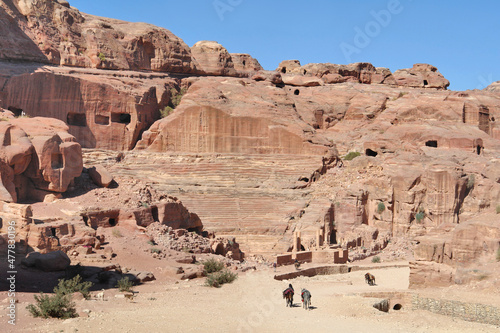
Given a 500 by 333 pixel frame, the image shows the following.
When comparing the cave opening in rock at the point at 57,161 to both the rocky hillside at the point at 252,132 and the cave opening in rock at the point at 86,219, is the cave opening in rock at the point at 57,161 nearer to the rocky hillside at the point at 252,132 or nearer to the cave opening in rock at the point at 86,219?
the rocky hillside at the point at 252,132

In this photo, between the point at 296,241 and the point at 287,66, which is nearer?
the point at 296,241

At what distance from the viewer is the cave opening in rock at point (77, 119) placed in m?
38.4

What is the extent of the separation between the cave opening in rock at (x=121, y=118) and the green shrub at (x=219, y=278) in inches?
895

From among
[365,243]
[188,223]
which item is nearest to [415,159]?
[365,243]

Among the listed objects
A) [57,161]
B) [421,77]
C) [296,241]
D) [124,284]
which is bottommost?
[124,284]

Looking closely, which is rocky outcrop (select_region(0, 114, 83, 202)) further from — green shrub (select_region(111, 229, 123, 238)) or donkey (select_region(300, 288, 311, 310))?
donkey (select_region(300, 288, 311, 310))

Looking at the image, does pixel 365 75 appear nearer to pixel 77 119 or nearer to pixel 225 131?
pixel 225 131

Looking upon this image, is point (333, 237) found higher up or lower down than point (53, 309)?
lower down

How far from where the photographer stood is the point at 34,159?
23.7 metres

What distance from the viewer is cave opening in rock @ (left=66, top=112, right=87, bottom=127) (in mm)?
38406

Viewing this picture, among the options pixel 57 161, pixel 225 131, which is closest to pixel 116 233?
pixel 57 161

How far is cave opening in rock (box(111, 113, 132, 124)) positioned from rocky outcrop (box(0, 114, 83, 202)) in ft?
47.9

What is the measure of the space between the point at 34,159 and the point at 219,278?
1031 centimetres

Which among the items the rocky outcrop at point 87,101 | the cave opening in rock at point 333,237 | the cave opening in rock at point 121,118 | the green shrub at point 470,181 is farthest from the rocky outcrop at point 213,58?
the green shrub at point 470,181
